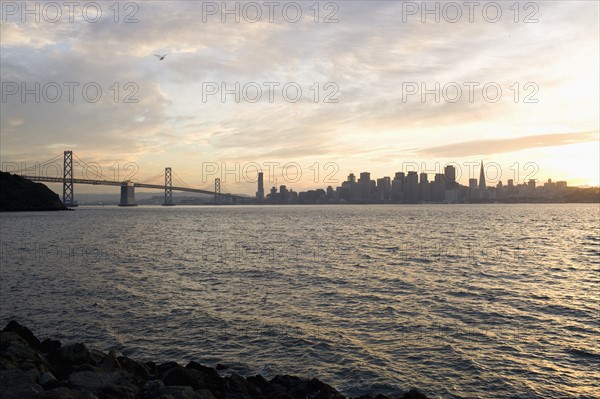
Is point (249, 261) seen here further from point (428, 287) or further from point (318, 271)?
point (428, 287)

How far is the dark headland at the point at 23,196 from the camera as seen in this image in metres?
132

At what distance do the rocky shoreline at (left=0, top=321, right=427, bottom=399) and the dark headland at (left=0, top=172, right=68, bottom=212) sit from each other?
142m

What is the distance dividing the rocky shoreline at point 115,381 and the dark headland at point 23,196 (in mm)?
142076

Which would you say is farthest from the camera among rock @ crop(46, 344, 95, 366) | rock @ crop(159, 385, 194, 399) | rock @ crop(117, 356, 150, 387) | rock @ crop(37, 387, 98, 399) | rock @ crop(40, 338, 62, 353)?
rock @ crop(40, 338, 62, 353)

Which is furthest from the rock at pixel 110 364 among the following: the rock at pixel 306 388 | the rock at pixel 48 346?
the rock at pixel 306 388

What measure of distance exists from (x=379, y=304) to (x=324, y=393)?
1002 cm

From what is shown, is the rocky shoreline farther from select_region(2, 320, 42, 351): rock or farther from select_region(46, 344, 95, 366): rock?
select_region(2, 320, 42, 351): rock

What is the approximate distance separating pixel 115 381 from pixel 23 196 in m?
151

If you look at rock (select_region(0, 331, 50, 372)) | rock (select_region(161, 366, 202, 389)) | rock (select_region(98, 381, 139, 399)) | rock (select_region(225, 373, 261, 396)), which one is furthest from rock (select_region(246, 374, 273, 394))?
rock (select_region(0, 331, 50, 372))

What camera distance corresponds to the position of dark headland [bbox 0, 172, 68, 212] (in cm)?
13238

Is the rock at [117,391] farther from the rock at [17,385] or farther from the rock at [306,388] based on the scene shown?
the rock at [306,388]

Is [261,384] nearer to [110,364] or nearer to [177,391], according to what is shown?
[177,391]

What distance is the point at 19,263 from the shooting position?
3166 cm

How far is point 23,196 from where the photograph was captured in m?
138
